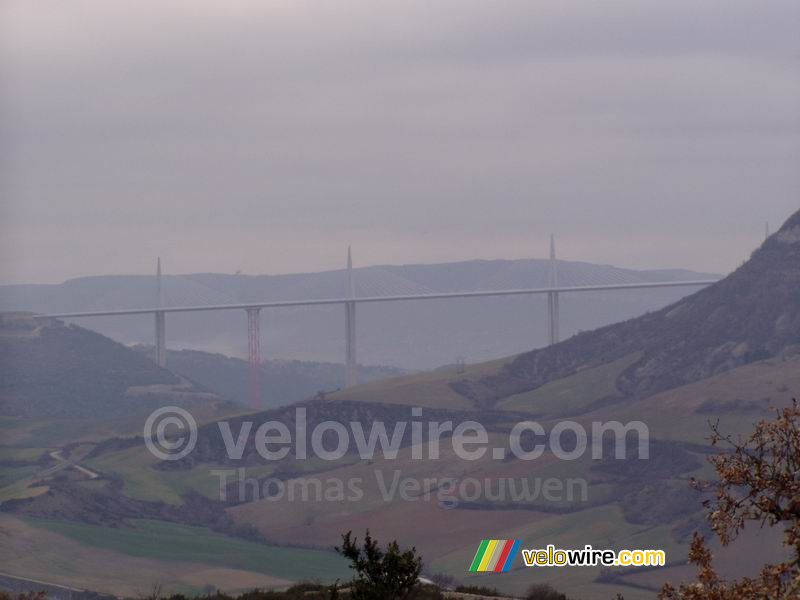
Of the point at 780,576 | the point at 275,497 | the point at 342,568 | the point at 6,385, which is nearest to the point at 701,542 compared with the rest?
the point at 780,576

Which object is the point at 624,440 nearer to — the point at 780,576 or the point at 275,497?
the point at 275,497

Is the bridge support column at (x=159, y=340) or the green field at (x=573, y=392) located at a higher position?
the bridge support column at (x=159, y=340)

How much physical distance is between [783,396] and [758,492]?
247 feet

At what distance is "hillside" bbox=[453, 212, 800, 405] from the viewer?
4070 inches

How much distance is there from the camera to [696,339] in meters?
110

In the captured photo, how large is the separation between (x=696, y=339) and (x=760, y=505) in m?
105

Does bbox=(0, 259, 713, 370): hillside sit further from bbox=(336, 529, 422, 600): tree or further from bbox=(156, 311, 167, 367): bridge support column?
bbox=(336, 529, 422, 600): tree

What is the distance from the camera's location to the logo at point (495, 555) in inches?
2481

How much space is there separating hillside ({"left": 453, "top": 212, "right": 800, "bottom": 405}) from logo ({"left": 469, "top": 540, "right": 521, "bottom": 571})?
34.6m

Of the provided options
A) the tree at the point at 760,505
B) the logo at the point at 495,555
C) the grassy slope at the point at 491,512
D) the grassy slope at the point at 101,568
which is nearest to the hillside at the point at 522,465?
the grassy slope at the point at 491,512

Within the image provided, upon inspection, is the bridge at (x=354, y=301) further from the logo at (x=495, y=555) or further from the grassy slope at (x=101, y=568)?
the grassy slope at (x=101, y=568)

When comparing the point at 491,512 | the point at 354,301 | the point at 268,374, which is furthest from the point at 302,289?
the point at 491,512

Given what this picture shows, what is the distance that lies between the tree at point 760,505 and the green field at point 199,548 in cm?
5502

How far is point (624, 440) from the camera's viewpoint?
85062mm
